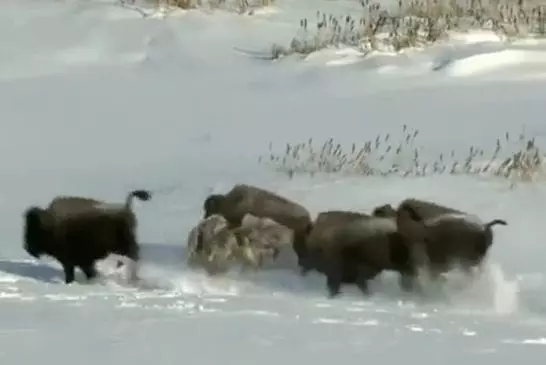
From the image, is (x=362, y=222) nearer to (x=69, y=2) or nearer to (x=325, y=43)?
(x=325, y=43)

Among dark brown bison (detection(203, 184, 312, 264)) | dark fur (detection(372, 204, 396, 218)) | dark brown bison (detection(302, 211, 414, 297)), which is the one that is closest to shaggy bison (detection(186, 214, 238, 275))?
dark brown bison (detection(203, 184, 312, 264))

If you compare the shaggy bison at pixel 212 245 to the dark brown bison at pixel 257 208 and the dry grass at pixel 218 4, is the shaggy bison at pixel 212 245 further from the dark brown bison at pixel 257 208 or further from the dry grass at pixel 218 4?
the dry grass at pixel 218 4

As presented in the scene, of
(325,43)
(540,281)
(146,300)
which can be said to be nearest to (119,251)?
(146,300)

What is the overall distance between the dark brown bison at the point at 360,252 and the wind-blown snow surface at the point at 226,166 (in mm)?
93

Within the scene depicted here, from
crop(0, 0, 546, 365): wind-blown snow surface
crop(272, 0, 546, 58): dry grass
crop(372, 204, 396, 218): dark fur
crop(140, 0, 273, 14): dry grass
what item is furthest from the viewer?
crop(140, 0, 273, 14): dry grass

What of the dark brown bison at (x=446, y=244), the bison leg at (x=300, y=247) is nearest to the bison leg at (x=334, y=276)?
the bison leg at (x=300, y=247)

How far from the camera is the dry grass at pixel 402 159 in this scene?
680 cm

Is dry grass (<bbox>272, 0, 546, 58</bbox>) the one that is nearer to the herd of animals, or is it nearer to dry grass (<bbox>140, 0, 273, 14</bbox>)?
dry grass (<bbox>140, 0, 273, 14</bbox>)

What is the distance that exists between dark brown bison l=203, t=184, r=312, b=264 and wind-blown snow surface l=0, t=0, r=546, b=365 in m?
0.28

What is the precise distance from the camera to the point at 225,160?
7258 millimetres

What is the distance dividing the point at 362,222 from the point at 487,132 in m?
2.83

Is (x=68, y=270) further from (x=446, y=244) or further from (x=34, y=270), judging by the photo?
(x=446, y=244)

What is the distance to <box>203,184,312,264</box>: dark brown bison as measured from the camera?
531 cm

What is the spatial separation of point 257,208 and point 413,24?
159 inches
